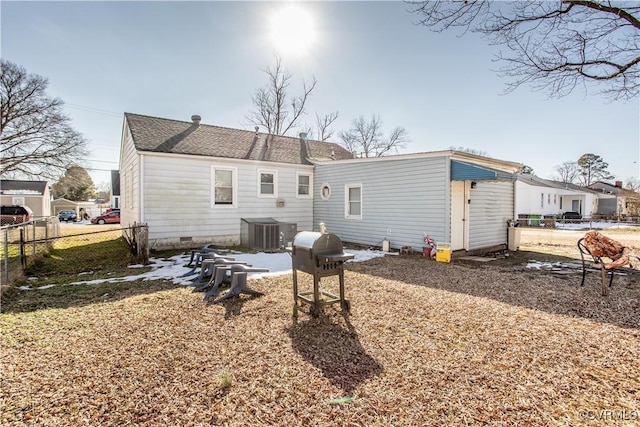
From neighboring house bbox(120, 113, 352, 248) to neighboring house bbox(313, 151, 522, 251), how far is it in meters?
1.69

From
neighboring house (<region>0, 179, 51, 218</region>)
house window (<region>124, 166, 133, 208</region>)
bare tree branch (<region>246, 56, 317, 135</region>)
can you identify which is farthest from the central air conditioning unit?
neighboring house (<region>0, 179, 51, 218</region>)

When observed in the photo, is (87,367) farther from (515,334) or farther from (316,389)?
(515,334)

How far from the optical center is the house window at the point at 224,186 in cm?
1083

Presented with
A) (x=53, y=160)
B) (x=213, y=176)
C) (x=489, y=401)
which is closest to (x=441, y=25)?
(x=489, y=401)

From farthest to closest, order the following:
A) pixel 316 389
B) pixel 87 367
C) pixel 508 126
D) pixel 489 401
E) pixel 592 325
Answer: pixel 508 126
pixel 592 325
pixel 87 367
pixel 316 389
pixel 489 401

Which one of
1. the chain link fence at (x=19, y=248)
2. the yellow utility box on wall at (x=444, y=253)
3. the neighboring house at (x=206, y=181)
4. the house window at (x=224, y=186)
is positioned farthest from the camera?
the house window at (x=224, y=186)

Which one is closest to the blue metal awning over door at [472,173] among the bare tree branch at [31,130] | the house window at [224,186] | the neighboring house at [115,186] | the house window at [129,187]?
the house window at [224,186]

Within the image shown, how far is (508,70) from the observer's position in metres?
8.37

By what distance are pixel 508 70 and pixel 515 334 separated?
7.62 meters

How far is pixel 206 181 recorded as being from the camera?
34.7ft

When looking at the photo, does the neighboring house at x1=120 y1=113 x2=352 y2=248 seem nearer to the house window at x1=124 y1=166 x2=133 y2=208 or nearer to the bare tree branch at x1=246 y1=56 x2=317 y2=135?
the house window at x1=124 y1=166 x2=133 y2=208

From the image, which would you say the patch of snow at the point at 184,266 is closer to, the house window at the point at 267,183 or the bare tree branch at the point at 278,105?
the house window at the point at 267,183

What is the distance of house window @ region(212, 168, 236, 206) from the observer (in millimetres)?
10828

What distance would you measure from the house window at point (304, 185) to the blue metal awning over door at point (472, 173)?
5.99 m
